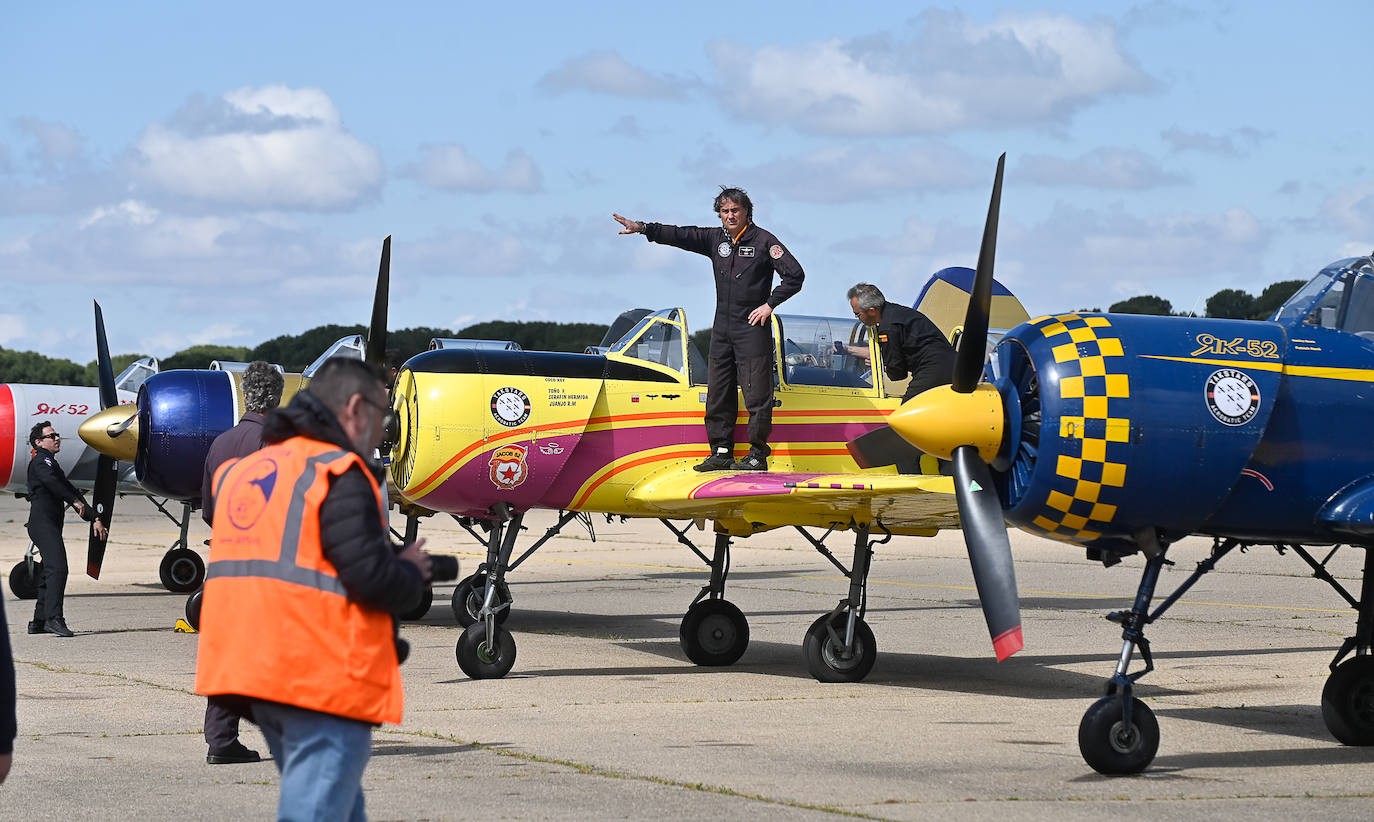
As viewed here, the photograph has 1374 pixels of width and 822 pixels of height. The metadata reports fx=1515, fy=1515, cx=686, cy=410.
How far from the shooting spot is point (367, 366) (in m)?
4.21

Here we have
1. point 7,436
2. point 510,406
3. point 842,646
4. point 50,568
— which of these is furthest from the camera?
point 7,436

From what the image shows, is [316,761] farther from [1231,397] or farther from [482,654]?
[482,654]

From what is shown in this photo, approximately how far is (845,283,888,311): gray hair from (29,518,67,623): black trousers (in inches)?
302

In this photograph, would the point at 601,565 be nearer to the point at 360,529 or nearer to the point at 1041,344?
the point at 1041,344

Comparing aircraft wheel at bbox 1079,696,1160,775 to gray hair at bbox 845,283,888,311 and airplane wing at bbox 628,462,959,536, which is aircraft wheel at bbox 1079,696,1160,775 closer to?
airplane wing at bbox 628,462,959,536

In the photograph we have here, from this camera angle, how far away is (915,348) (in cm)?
1139

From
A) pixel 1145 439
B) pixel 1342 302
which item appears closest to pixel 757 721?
pixel 1145 439

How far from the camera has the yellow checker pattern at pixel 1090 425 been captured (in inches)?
Result: 297

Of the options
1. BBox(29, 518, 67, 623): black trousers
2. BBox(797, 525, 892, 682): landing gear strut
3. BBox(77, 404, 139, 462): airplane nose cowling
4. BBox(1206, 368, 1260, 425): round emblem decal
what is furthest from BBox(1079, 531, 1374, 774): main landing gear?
BBox(77, 404, 139, 462): airplane nose cowling

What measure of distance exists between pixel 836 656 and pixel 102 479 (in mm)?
9121

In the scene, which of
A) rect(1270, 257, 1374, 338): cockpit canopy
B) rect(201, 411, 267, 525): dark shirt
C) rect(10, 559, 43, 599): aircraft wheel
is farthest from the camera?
rect(10, 559, 43, 599): aircraft wheel

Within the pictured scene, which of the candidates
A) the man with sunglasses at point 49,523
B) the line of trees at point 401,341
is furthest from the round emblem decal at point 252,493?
the line of trees at point 401,341

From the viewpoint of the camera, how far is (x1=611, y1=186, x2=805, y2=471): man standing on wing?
11453 millimetres

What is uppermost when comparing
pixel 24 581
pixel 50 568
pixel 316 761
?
pixel 316 761
